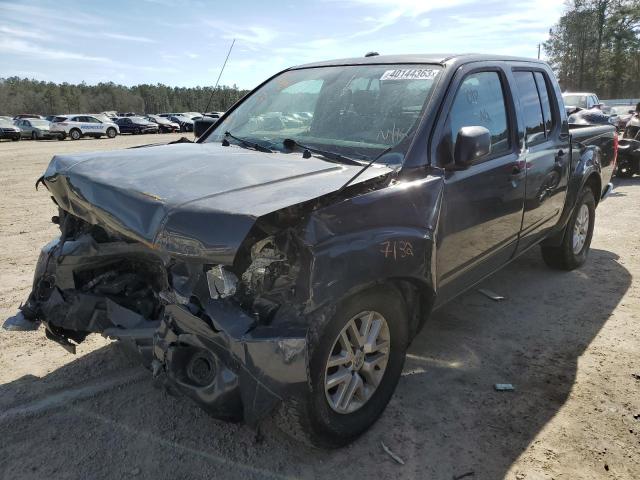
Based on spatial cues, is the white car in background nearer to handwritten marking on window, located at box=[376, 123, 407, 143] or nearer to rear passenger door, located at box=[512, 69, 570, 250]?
rear passenger door, located at box=[512, 69, 570, 250]

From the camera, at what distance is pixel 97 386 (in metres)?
3.17

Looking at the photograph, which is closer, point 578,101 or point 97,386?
point 97,386

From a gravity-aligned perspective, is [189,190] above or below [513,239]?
above

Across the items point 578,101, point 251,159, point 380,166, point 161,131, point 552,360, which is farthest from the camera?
point 161,131

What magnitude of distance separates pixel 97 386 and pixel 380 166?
7.14 ft

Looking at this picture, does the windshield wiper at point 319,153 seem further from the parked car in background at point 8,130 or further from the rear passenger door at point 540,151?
the parked car in background at point 8,130

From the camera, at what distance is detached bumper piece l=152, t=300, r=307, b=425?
2.13 metres

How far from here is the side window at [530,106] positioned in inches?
154

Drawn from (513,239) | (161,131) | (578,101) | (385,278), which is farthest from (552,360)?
(161,131)

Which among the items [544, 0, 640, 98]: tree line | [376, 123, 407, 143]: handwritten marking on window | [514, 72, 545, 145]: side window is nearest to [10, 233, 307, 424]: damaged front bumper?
[376, 123, 407, 143]: handwritten marking on window

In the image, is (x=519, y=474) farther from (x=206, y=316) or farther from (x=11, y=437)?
(x=11, y=437)

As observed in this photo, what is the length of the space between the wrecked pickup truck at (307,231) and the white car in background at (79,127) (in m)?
32.3

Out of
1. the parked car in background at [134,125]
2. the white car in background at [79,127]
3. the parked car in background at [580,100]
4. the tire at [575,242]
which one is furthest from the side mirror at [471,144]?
the parked car in background at [134,125]

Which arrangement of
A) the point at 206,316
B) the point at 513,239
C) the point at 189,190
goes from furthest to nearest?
the point at 513,239 → the point at 189,190 → the point at 206,316
